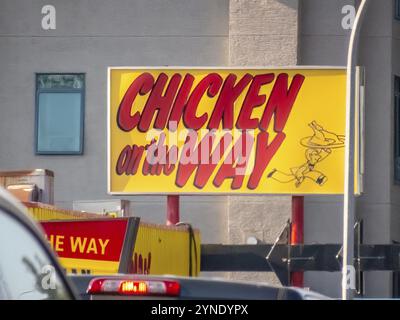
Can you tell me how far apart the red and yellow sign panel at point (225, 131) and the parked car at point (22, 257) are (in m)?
24.9

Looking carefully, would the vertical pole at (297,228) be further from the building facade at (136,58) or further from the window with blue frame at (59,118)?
the window with blue frame at (59,118)

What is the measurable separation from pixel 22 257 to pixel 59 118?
2804 cm

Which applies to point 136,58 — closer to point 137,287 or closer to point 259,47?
point 259,47

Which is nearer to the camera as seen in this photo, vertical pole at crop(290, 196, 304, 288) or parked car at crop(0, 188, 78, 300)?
parked car at crop(0, 188, 78, 300)

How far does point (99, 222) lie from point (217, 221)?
593 inches

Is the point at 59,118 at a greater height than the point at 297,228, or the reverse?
the point at 59,118

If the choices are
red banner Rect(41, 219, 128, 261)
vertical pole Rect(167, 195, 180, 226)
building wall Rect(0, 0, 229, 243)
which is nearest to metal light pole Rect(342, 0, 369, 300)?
red banner Rect(41, 219, 128, 261)

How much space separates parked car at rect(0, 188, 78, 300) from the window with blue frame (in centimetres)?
2790

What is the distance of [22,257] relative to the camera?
179 inches

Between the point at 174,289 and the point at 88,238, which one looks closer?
the point at 174,289

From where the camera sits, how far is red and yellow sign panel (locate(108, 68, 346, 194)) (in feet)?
97.1

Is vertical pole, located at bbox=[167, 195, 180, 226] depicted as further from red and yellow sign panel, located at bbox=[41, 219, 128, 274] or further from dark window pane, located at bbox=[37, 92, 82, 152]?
red and yellow sign panel, located at bbox=[41, 219, 128, 274]

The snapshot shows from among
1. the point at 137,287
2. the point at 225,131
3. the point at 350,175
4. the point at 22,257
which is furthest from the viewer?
the point at 225,131

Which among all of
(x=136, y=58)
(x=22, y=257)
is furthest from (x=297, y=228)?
(x=22, y=257)
